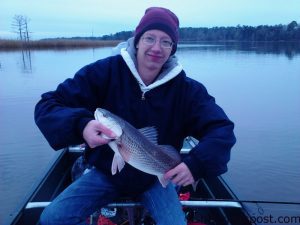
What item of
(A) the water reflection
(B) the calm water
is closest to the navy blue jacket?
(B) the calm water

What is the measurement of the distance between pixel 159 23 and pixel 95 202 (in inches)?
68.0

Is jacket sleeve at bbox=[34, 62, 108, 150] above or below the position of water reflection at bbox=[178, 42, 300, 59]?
above

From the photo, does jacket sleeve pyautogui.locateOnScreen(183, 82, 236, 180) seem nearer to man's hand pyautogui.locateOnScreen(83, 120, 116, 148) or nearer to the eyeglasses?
the eyeglasses

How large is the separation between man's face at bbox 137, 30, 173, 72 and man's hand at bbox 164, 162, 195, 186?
1.01 m

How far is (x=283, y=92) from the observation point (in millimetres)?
16609

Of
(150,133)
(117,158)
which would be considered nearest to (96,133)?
(117,158)

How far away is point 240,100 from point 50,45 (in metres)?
41.7

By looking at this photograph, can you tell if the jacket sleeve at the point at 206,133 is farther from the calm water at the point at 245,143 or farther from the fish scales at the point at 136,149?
the calm water at the point at 245,143

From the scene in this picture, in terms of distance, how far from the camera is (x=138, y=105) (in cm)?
315

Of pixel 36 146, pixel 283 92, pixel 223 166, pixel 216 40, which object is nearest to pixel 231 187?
pixel 223 166

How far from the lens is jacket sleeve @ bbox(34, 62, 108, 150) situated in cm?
274

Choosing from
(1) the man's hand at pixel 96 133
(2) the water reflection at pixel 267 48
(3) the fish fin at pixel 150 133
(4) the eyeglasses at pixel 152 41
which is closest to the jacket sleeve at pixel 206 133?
(3) the fish fin at pixel 150 133

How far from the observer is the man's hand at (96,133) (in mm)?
2562

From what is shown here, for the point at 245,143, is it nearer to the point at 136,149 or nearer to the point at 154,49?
the point at 154,49
